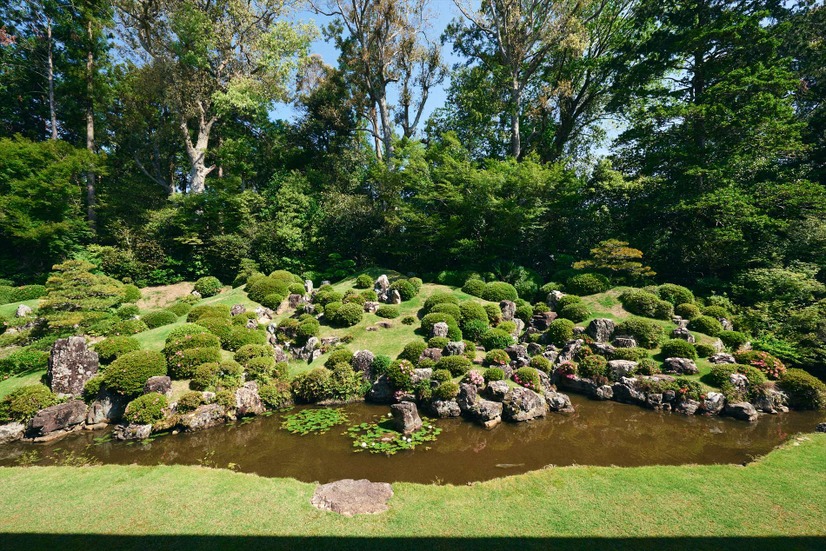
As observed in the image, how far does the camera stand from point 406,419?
1029 cm

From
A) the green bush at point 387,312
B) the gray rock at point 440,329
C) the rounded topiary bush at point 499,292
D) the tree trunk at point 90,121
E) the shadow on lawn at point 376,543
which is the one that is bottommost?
the shadow on lawn at point 376,543

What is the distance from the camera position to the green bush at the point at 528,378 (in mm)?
12433

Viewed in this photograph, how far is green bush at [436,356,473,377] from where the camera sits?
1290 centimetres

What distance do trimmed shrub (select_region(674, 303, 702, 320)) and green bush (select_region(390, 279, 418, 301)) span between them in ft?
42.9

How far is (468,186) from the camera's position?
22938 millimetres

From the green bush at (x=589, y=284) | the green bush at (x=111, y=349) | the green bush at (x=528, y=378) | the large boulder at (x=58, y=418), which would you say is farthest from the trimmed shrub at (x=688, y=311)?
the large boulder at (x=58, y=418)

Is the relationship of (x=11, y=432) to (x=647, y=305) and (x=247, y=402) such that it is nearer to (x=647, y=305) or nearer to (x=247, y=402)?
(x=247, y=402)

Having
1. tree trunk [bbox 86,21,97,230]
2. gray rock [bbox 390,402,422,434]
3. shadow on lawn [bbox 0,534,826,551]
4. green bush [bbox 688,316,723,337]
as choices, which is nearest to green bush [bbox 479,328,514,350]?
gray rock [bbox 390,402,422,434]

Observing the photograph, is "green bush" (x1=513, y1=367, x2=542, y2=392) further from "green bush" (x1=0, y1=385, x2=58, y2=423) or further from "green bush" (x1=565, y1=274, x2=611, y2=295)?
"green bush" (x1=0, y1=385, x2=58, y2=423)

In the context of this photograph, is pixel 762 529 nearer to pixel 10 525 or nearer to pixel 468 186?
pixel 10 525

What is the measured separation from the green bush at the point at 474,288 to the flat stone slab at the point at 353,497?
13.4 m

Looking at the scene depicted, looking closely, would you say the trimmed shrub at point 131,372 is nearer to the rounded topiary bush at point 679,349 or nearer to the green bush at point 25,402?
the green bush at point 25,402

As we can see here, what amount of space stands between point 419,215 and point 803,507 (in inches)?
757

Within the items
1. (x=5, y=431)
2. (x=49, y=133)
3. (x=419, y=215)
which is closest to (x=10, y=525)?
(x=5, y=431)
